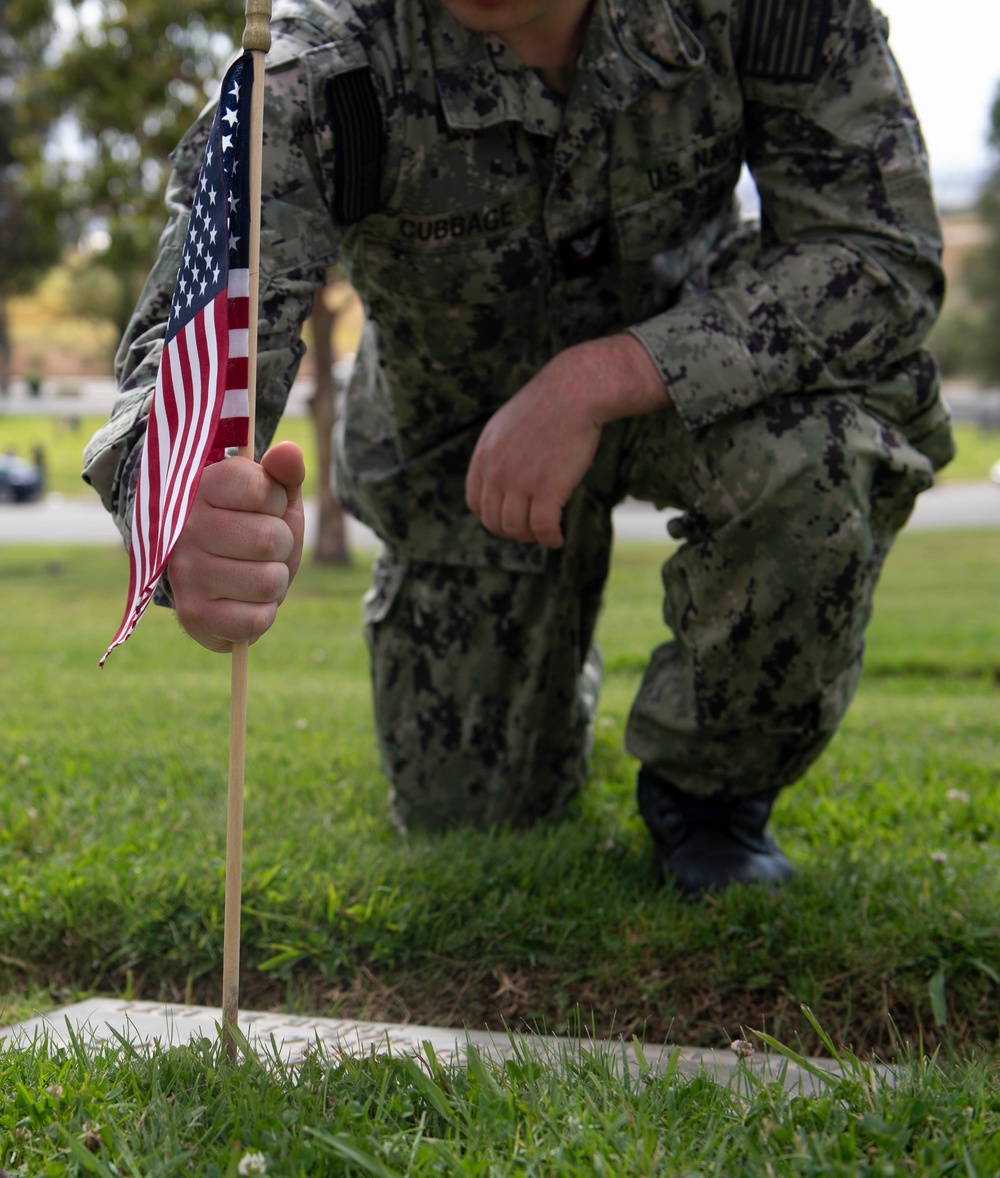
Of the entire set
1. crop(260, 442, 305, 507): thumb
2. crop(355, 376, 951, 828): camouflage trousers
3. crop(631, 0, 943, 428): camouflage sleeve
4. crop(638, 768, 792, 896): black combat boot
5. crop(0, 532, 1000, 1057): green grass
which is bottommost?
crop(0, 532, 1000, 1057): green grass

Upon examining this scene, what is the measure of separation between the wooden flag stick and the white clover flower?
28 cm

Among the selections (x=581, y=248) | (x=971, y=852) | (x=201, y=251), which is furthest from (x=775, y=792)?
(x=201, y=251)

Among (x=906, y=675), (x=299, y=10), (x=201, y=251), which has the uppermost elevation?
(x=299, y=10)

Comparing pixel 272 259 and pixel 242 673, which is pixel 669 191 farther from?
pixel 242 673

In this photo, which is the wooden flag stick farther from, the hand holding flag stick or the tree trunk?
the tree trunk

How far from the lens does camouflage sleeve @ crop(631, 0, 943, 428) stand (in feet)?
6.79

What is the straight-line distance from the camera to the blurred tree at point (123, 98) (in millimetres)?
9945

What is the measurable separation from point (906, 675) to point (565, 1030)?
3760mm

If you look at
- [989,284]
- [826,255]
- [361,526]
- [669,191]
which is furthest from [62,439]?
[826,255]

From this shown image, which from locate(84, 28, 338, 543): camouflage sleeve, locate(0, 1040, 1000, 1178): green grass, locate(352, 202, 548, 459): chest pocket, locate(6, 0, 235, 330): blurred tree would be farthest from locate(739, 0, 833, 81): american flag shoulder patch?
locate(6, 0, 235, 330): blurred tree

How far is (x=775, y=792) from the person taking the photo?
2.37 metres

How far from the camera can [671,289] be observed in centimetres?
245

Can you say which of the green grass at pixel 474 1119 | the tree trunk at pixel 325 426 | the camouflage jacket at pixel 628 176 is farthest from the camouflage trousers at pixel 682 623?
the tree trunk at pixel 325 426

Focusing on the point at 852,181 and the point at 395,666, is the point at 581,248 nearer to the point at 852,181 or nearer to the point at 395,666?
the point at 852,181
